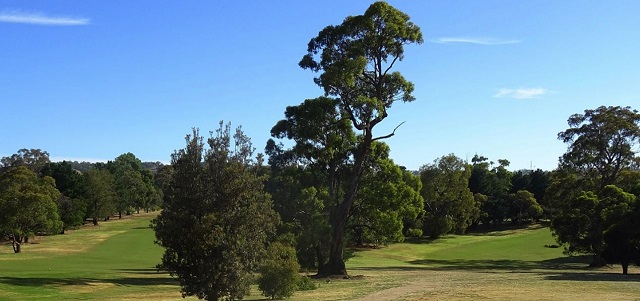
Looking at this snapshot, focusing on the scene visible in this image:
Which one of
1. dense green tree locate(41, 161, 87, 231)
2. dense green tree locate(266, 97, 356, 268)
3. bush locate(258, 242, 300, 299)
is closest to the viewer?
bush locate(258, 242, 300, 299)

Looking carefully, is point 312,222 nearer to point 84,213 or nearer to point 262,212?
point 262,212

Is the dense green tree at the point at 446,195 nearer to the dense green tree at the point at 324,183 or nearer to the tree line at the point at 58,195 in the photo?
the tree line at the point at 58,195

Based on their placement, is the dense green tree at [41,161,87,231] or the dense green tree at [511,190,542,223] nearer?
the dense green tree at [41,161,87,231]

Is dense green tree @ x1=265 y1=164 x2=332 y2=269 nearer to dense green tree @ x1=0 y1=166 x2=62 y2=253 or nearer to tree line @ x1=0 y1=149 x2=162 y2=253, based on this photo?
tree line @ x1=0 y1=149 x2=162 y2=253

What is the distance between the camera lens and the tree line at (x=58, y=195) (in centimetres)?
6656

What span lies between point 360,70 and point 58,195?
5992cm

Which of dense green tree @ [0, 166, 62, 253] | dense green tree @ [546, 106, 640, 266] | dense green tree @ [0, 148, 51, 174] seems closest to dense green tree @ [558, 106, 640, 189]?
dense green tree @ [546, 106, 640, 266]

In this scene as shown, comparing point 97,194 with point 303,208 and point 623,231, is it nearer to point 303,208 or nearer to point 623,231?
point 303,208

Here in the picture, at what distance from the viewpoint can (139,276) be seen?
41.0m

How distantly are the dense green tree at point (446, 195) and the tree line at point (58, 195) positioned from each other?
51.6m

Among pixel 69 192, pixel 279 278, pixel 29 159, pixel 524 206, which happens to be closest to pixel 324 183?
pixel 279 278

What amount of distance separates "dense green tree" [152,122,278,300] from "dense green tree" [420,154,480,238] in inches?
3137

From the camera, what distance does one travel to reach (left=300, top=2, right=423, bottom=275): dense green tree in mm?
39406

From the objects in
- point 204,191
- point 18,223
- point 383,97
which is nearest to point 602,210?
point 383,97
